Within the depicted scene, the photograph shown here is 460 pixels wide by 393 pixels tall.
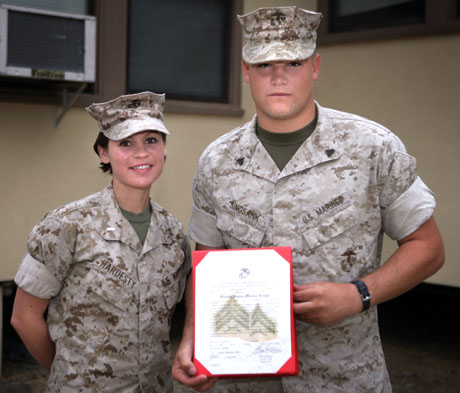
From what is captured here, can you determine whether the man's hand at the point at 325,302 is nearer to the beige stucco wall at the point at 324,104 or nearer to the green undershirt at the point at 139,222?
the green undershirt at the point at 139,222

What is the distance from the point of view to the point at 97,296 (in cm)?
236

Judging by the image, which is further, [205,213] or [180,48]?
[180,48]

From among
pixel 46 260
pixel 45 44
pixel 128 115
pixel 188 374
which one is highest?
pixel 45 44

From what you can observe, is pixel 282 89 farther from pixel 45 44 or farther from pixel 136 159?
pixel 45 44

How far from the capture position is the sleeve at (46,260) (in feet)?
7.59

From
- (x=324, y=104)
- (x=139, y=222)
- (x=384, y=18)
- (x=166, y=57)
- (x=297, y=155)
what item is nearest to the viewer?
(x=297, y=155)

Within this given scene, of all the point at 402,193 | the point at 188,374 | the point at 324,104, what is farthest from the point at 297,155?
the point at 324,104

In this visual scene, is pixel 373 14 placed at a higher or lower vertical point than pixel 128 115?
higher

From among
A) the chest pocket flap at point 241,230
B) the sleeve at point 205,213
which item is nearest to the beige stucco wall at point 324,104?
the sleeve at point 205,213

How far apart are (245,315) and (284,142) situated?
751 mm

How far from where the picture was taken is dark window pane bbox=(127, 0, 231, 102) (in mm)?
5086

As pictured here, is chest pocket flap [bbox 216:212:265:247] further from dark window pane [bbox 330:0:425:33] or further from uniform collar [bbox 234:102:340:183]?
→ dark window pane [bbox 330:0:425:33]

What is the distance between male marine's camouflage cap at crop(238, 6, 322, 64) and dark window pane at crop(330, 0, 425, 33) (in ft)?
10.3

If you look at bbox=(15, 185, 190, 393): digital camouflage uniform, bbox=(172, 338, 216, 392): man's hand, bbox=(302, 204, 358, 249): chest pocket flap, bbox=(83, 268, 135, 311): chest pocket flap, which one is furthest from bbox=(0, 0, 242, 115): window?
bbox=(172, 338, 216, 392): man's hand
